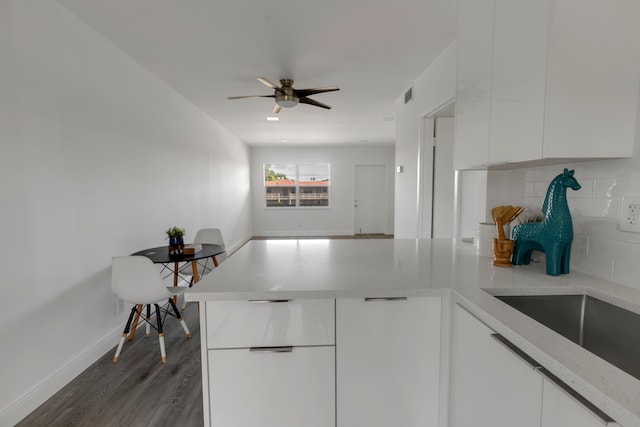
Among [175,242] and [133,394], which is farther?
[175,242]

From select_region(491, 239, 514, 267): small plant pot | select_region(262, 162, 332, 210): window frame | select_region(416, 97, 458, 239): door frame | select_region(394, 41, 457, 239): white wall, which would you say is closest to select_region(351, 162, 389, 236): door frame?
select_region(262, 162, 332, 210): window frame

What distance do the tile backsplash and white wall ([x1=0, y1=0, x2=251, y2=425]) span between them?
2.85m

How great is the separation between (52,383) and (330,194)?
684cm

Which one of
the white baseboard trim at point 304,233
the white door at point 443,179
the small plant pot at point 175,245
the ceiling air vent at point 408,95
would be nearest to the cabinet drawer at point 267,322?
the small plant pot at point 175,245

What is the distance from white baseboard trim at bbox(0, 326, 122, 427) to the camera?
5.34 ft

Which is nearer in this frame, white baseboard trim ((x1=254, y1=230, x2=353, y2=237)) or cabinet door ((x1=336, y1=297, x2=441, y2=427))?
cabinet door ((x1=336, y1=297, x2=441, y2=427))

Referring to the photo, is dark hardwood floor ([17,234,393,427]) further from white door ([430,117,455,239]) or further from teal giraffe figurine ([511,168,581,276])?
white door ([430,117,455,239])

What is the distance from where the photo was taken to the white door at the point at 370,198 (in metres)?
8.23

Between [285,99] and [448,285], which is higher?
[285,99]

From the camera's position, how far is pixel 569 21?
0.98 m

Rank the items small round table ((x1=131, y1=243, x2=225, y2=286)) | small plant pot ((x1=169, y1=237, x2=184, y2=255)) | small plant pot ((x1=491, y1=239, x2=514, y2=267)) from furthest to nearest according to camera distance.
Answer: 1. small plant pot ((x1=169, y1=237, x2=184, y2=255))
2. small round table ((x1=131, y1=243, x2=225, y2=286))
3. small plant pot ((x1=491, y1=239, x2=514, y2=267))

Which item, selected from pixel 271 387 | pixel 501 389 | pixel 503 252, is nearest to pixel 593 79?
pixel 503 252

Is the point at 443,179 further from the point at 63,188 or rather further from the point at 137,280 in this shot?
the point at 63,188

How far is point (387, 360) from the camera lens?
1175 mm
